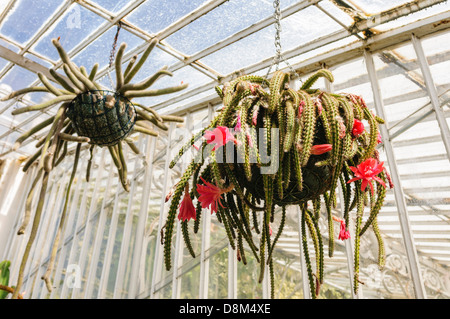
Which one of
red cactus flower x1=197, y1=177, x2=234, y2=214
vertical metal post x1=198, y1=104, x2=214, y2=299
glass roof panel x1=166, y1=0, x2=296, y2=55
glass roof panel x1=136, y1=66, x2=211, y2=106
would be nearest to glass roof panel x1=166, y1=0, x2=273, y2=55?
glass roof panel x1=166, y1=0, x2=296, y2=55

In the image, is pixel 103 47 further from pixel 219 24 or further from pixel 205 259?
pixel 205 259

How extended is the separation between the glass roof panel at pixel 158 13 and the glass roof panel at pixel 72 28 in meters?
0.33

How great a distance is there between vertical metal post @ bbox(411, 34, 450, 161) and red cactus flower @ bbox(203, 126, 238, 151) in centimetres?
170

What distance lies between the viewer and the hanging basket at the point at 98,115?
112cm

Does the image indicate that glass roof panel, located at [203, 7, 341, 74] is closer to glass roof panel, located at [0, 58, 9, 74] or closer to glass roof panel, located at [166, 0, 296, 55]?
glass roof panel, located at [166, 0, 296, 55]

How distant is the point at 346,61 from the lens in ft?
8.08

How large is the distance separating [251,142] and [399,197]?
164 cm

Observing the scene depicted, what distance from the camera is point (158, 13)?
252 centimetres

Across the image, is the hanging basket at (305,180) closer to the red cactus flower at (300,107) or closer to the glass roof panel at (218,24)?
the red cactus flower at (300,107)

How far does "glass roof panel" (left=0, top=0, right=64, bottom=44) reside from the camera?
257 cm

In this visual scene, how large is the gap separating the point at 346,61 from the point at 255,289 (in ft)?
6.06

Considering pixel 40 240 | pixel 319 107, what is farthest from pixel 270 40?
pixel 40 240

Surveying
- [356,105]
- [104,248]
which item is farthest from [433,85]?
[104,248]

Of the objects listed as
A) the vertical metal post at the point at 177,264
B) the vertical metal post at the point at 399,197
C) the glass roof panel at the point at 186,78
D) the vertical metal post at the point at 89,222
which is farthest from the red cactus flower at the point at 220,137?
the vertical metal post at the point at 89,222
